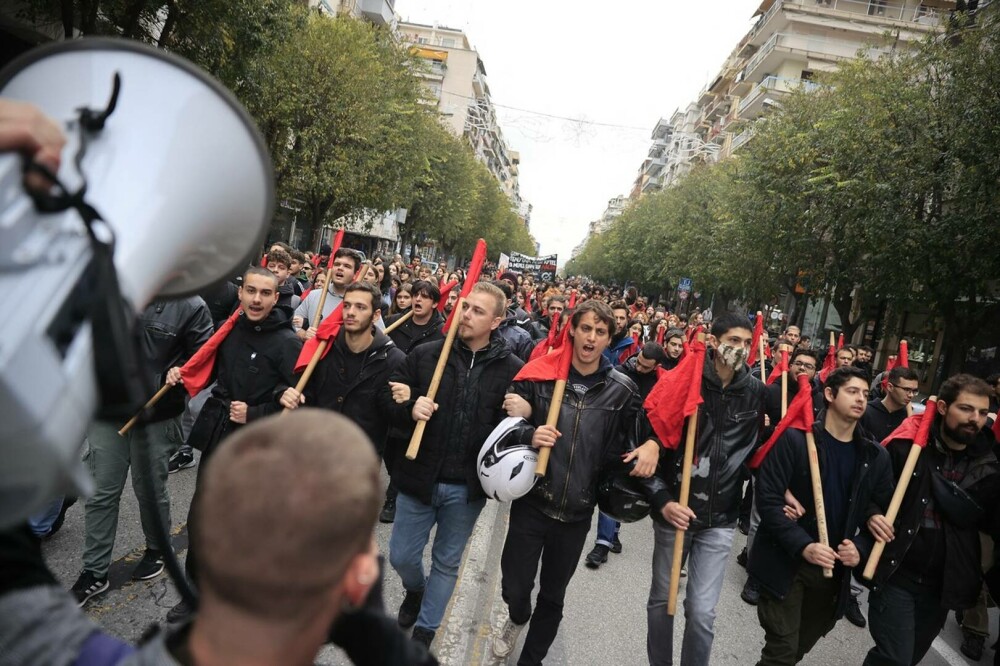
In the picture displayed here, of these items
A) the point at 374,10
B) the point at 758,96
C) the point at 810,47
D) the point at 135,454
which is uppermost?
the point at 810,47

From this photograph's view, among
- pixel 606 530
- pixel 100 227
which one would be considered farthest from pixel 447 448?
pixel 100 227

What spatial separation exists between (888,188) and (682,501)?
1167cm

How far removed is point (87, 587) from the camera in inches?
146

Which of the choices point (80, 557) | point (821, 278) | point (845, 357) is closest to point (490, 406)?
point (80, 557)

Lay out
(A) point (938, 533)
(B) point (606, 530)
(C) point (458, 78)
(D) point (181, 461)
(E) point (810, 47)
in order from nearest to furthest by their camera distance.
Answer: (A) point (938, 533) → (B) point (606, 530) → (D) point (181, 461) → (E) point (810, 47) → (C) point (458, 78)

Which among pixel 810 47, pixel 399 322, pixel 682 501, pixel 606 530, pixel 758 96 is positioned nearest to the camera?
pixel 682 501

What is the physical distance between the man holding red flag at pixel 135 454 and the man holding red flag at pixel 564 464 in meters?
1.76

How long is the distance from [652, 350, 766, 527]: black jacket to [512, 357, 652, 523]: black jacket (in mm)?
276

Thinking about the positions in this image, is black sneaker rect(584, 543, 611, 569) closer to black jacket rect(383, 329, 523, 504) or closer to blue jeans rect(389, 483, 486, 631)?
blue jeans rect(389, 483, 486, 631)

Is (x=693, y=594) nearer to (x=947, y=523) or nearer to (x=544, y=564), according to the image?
(x=544, y=564)

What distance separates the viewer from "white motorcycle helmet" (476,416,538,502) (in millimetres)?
3408

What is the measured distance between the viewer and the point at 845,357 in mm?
8086

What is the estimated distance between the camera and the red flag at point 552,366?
3.62m

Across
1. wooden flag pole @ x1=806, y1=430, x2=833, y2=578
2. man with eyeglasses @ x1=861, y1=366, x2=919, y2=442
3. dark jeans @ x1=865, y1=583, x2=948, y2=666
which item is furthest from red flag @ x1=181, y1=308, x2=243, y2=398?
man with eyeglasses @ x1=861, y1=366, x2=919, y2=442
